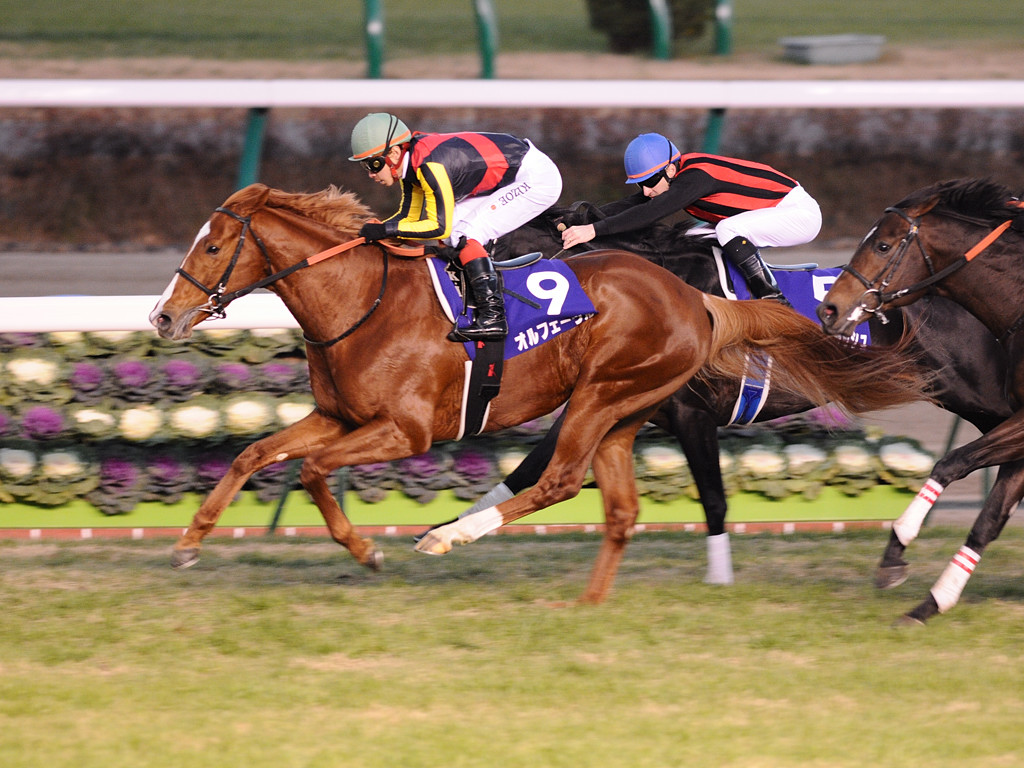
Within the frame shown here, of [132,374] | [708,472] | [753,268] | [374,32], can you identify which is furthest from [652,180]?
[374,32]

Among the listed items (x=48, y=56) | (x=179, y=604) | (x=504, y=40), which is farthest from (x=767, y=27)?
(x=179, y=604)

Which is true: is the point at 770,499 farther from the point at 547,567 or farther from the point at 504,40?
the point at 504,40

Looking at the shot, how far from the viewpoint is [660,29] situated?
44.0ft

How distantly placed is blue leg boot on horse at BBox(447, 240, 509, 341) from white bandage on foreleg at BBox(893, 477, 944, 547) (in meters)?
1.51

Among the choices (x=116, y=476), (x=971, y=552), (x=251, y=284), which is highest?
(x=251, y=284)

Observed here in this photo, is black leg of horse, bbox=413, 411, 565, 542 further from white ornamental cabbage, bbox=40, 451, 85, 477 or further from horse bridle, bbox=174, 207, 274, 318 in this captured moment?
white ornamental cabbage, bbox=40, 451, 85, 477

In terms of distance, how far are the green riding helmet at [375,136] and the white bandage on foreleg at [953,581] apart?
7.81 feet

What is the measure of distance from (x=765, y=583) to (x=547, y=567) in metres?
0.88

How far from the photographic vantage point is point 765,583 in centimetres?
523

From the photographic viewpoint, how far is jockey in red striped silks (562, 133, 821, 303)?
17.3 ft

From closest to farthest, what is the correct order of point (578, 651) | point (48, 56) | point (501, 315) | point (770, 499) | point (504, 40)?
point (578, 651), point (501, 315), point (770, 499), point (48, 56), point (504, 40)

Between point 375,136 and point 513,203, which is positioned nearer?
point 375,136

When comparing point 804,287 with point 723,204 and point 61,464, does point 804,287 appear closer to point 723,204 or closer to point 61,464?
point 723,204

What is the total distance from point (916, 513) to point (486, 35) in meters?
8.75
